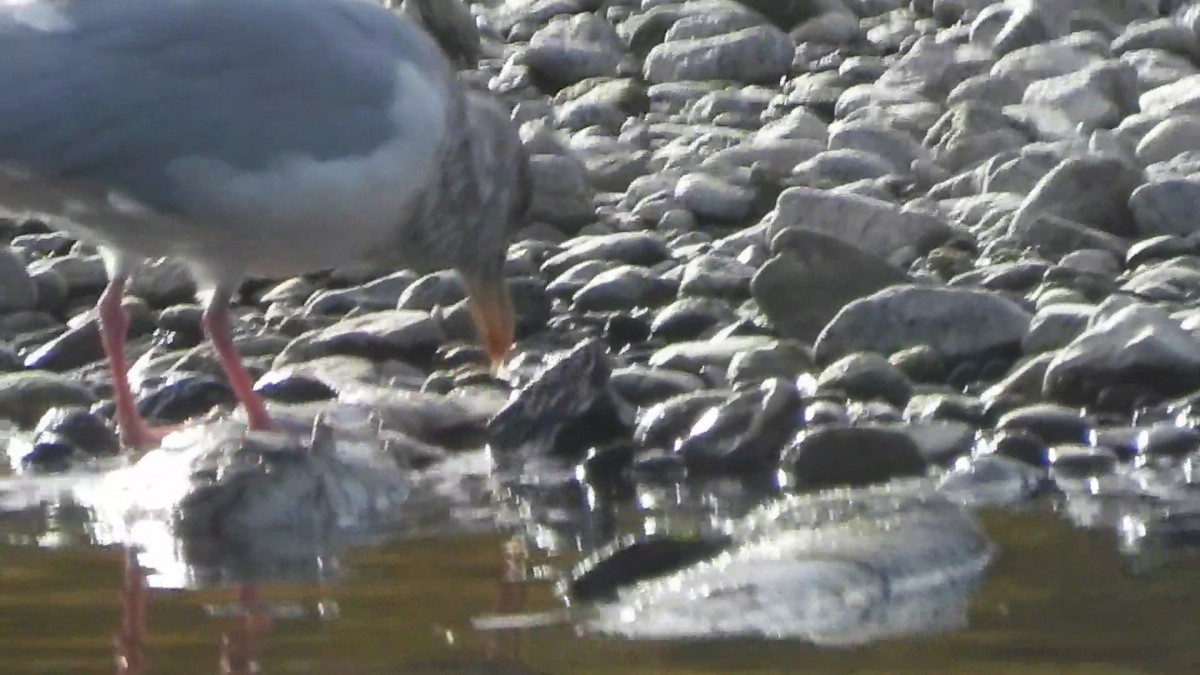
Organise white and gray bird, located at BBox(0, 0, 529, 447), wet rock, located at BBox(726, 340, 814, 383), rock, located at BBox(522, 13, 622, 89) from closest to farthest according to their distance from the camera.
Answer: white and gray bird, located at BBox(0, 0, 529, 447) → wet rock, located at BBox(726, 340, 814, 383) → rock, located at BBox(522, 13, 622, 89)

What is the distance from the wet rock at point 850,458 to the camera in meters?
5.22

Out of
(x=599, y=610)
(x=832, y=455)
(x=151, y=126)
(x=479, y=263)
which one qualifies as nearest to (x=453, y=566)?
(x=599, y=610)

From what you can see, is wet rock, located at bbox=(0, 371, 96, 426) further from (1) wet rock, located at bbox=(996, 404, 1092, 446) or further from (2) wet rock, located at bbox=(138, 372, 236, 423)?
(1) wet rock, located at bbox=(996, 404, 1092, 446)

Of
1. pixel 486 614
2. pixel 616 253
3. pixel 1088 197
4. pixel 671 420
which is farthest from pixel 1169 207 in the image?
pixel 486 614

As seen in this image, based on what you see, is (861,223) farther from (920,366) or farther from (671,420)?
(671,420)

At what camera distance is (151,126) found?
18.0 feet

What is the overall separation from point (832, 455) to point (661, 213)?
318 centimetres

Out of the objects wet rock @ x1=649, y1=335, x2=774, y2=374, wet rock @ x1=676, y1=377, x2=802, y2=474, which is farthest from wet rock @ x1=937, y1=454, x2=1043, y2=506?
wet rock @ x1=649, y1=335, x2=774, y2=374

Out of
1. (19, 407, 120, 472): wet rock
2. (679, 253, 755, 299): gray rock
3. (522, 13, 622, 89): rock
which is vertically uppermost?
(522, 13, 622, 89): rock

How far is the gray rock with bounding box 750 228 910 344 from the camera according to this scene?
6.64 metres

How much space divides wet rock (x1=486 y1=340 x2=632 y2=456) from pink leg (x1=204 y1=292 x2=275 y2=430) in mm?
562

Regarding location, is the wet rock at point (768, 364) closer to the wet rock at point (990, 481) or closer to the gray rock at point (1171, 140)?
the wet rock at point (990, 481)

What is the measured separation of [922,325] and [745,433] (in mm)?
994

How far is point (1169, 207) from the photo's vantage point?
7340mm
